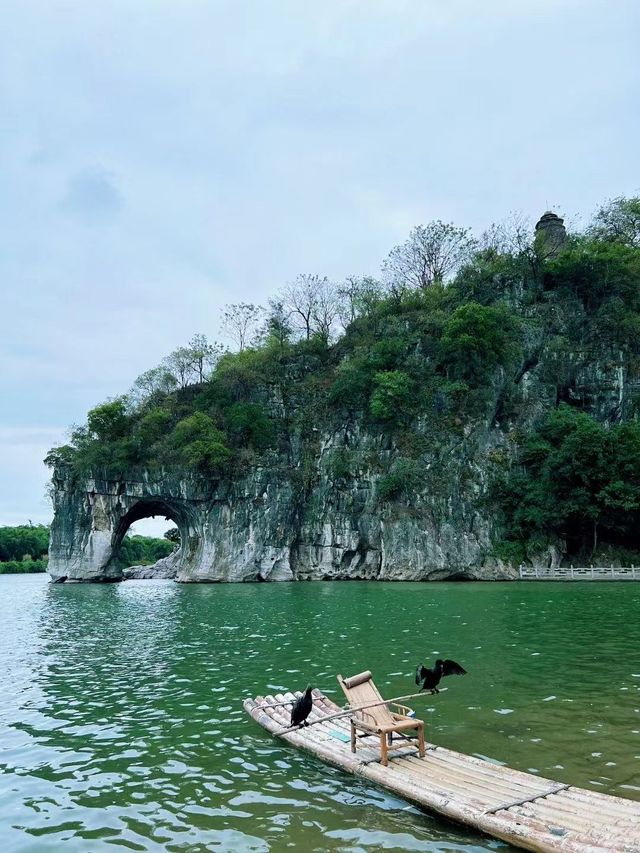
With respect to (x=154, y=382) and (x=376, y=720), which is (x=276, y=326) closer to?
(x=154, y=382)

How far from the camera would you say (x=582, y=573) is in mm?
40750

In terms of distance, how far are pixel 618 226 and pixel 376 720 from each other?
2508 inches

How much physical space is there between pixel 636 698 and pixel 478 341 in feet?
136

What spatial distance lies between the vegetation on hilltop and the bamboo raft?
3790 cm

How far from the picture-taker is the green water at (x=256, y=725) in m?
6.33

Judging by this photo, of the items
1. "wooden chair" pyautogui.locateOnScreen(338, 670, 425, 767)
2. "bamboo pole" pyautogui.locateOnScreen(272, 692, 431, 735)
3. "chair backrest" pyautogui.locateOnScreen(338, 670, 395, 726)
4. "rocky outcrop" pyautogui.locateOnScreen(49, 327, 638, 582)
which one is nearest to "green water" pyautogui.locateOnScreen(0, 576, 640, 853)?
"bamboo pole" pyautogui.locateOnScreen(272, 692, 431, 735)

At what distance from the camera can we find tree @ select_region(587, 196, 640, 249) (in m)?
59.9

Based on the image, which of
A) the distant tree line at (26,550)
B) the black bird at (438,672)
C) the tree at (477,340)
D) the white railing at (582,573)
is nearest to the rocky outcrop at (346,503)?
the white railing at (582,573)

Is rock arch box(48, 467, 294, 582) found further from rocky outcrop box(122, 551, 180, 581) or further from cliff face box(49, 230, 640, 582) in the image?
rocky outcrop box(122, 551, 180, 581)

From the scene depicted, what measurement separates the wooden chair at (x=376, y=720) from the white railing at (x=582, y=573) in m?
35.3

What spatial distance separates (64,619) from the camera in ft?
86.5

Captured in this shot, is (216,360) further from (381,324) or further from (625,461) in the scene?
(625,461)

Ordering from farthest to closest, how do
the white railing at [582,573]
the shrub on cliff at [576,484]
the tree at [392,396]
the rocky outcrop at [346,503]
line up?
1. the tree at [392,396]
2. the rocky outcrop at [346,503]
3. the shrub on cliff at [576,484]
4. the white railing at [582,573]

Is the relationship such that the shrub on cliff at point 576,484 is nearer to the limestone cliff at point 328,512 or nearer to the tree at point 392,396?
the limestone cliff at point 328,512
